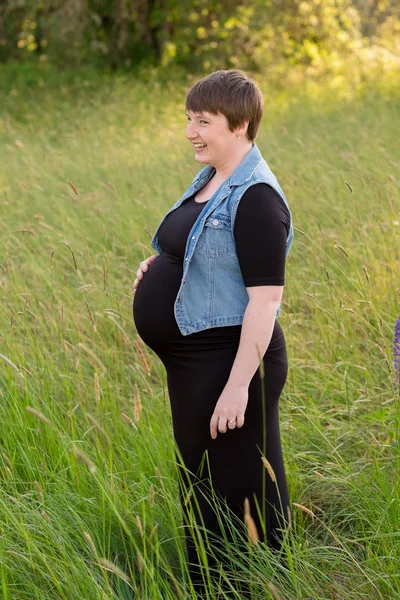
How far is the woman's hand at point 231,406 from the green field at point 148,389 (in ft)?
0.96

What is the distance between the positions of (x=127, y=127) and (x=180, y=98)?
2.49 meters

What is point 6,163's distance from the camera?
8711mm

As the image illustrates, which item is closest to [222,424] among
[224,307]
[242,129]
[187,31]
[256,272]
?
[224,307]

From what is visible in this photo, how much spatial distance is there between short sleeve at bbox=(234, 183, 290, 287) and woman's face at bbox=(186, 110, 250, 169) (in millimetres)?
187

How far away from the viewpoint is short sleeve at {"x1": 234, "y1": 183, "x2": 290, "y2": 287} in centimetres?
221

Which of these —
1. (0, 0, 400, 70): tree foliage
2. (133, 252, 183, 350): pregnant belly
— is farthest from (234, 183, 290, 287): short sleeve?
(0, 0, 400, 70): tree foliage

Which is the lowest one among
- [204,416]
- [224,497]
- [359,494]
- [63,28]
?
[359,494]

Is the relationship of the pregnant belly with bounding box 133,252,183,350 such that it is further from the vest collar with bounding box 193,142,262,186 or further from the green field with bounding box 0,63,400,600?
the vest collar with bounding box 193,142,262,186

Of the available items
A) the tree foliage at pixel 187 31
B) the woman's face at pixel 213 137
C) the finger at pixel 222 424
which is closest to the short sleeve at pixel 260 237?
the woman's face at pixel 213 137

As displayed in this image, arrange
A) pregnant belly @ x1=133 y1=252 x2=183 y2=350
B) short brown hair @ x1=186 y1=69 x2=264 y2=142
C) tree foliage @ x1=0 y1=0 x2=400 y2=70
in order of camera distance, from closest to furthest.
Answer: short brown hair @ x1=186 y1=69 x2=264 y2=142
pregnant belly @ x1=133 y1=252 x2=183 y2=350
tree foliage @ x1=0 y1=0 x2=400 y2=70

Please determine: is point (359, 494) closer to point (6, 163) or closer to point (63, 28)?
point (6, 163)

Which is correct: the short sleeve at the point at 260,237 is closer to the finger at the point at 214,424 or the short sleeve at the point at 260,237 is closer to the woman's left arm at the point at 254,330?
the woman's left arm at the point at 254,330

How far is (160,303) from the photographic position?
8.06 feet

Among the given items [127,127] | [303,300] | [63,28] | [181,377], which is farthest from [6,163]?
[63,28]
